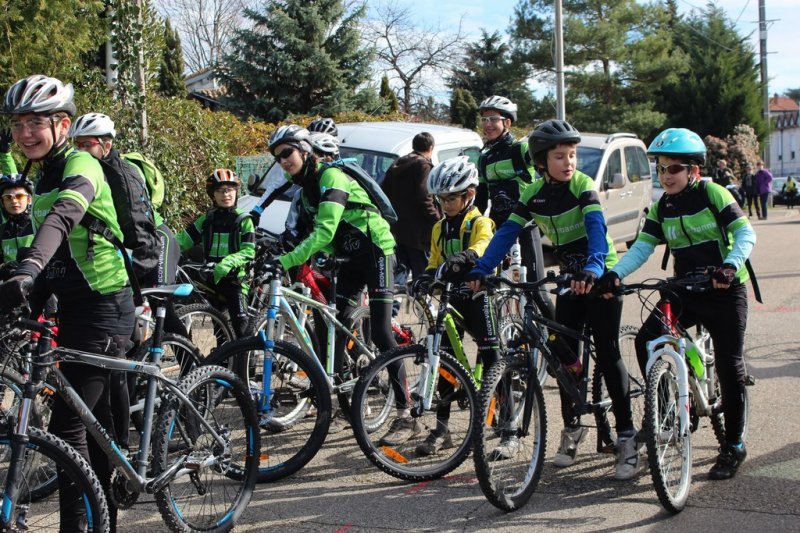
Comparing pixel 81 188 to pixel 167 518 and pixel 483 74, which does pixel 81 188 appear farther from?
pixel 483 74

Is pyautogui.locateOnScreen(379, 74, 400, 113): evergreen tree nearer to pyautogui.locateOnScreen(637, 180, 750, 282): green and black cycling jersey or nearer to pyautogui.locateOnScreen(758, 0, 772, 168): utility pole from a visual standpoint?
pyautogui.locateOnScreen(758, 0, 772, 168): utility pole

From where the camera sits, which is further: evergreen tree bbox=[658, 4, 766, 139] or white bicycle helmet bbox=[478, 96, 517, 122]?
evergreen tree bbox=[658, 4, 766, 139]

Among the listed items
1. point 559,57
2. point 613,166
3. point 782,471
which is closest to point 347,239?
point 782,471

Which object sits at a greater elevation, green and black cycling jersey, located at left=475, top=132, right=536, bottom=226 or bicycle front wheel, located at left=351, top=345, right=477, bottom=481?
green and black cycling jersey, located at left=475, top=132, right=536, bottom=226

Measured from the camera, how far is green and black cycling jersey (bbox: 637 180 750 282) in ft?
17.2

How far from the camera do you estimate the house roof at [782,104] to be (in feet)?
436

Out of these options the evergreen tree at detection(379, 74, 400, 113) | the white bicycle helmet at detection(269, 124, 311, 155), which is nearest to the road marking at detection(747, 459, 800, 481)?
the white bicycle helmet at detection(269, 124, 311, 155)

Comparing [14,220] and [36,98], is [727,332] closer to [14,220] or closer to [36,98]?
[36,98]

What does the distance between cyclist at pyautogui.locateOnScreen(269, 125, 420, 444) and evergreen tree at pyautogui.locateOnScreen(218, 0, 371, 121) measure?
22028 millimetres

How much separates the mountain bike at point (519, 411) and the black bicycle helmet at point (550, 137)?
788 mm

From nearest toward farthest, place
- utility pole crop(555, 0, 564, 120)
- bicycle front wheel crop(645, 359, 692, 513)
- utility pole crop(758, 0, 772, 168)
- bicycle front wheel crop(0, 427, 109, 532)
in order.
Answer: bicycle front wheel crop(0, 427, 109, 532) < bicycle front wheel crop(645, 359, 692, 513) < utility pole crop(555, 0, 564, 120) < utility pole crop(758, 0, 772, 168)

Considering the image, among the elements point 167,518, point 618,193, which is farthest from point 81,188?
point 618,193

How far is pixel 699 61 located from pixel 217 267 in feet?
151

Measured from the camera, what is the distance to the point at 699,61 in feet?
159
